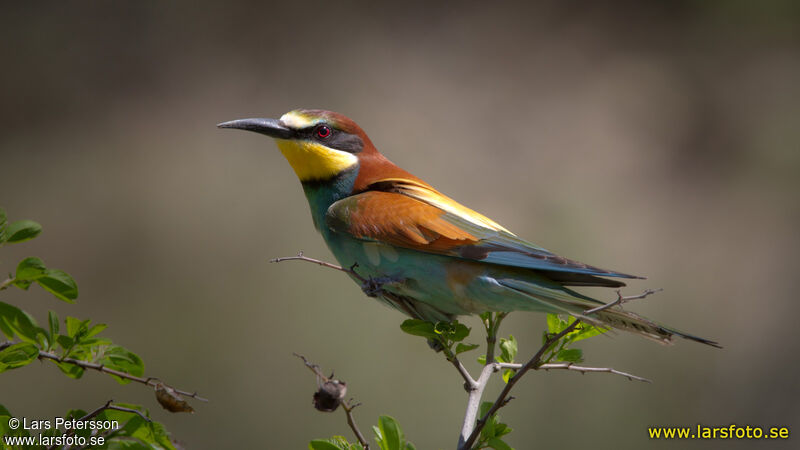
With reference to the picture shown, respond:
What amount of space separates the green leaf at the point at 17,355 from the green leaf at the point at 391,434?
399mm

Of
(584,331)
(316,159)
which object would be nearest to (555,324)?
(584,331)

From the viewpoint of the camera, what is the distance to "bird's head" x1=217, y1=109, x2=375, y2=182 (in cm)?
135

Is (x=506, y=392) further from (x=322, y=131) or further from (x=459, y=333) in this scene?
(x=322, y=131)

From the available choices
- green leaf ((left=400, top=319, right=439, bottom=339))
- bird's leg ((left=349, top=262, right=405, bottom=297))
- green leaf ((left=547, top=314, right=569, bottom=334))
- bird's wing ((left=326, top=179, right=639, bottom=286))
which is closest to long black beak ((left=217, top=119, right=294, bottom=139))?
bird's wing ((left=326, top=179, right=639, bottom=286))

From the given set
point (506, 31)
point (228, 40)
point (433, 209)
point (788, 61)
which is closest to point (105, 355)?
point (433, 209)

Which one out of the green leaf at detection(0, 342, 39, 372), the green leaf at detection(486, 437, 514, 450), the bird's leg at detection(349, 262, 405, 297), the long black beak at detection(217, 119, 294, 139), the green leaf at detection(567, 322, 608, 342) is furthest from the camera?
the long black beak at detection(217, 119, 294, 139)

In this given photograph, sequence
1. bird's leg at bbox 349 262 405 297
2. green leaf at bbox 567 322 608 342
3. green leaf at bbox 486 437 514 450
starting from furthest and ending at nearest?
bird's leg at bbox 349 262 405 297 → green leaf at bbox 567 322 608 342 → green leaf at bbox 486 437 514 450

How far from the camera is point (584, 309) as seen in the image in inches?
40.8

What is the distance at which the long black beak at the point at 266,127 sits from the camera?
129cm

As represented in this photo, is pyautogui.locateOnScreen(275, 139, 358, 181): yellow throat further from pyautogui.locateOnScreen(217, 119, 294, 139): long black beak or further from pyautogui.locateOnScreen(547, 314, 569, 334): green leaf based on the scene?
pyautogui.locateOnScreen(547, 314, 569, 334): green leaf

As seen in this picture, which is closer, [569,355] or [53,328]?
[53,328]

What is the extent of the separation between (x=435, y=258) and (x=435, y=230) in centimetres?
5

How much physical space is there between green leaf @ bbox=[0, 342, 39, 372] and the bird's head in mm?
636

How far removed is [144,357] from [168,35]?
4.86ft
